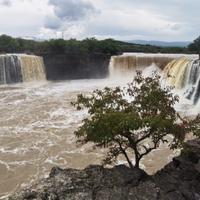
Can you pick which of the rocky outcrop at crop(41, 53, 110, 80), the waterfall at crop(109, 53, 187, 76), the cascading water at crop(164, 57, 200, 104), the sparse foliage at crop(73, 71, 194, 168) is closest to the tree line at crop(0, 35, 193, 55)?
the rocky outcrop at crop(41, 53, 110, 80)

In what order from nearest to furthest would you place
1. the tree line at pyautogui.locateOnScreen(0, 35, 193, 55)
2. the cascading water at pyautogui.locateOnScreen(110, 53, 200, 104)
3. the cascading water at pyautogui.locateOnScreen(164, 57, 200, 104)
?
the cascading water at pyautogui.locateOnScreen(164, 57, 200, 104) < the cascading water at pyautogui.locateOnScreen(110, 53, 200, 104) < the tree line at pyautogui.locateOnScreen(0, 35, 193, 55)

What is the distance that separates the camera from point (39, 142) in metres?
16.3

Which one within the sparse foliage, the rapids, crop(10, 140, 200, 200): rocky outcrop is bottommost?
the rapids

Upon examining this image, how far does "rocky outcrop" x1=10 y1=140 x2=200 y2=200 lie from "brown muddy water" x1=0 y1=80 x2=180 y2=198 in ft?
14.9

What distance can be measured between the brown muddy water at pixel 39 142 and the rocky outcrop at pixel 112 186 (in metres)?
4.53

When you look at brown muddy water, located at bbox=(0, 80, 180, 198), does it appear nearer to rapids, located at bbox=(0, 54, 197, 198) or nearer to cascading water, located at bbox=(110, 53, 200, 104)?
rapids, located at bbox=(0, 54, 197, 198)

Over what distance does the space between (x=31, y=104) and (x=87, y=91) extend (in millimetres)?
5233

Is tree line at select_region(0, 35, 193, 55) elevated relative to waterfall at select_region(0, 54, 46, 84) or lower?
elevated

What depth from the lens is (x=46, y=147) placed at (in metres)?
15.6

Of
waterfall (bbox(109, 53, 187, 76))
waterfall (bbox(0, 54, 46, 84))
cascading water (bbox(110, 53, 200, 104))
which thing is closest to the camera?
cascading water (bbox(110, 53, 200, 104))

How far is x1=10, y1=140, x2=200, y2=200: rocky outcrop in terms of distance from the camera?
6.93 metres

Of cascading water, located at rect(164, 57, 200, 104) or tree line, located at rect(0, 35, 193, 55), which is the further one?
tree line, located at rect(0, 35, 193, 55)

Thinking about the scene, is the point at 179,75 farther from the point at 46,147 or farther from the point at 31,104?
the point at 46,147

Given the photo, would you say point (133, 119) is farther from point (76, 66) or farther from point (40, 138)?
point (76, 66)
